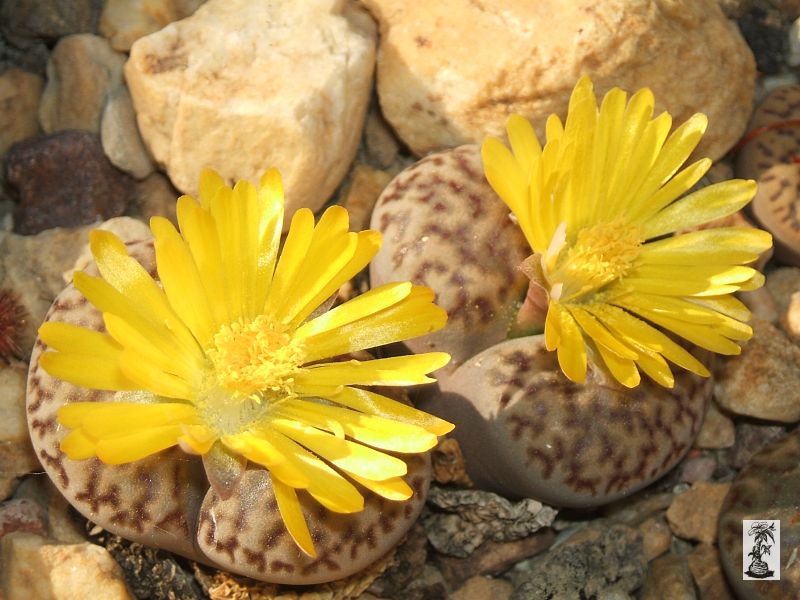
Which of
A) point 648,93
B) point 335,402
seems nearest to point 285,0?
point 648,93

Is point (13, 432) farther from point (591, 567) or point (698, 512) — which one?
point (698, 512)

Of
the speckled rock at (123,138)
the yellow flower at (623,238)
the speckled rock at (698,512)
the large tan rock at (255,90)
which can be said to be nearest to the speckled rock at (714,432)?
the speckled rock at (698,512)

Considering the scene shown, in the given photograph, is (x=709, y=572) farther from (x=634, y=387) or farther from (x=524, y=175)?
(x=524, y=175)

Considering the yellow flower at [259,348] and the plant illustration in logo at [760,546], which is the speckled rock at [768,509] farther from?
the yellow flower at [259,348]

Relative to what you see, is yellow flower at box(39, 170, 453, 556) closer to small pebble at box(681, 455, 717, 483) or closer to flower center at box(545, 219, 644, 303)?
flower center at box(545, 219, 644, 303)

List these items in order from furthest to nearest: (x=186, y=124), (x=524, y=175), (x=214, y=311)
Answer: (x=186, y=124) → (x=524, y=175) → (x=214, y=311)

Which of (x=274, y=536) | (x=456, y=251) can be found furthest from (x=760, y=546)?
(x=274, y=536)
